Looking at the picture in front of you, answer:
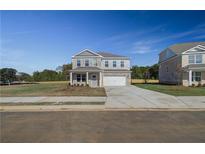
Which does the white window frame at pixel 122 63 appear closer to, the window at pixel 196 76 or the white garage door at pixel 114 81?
the white garage door at pixel 114 81

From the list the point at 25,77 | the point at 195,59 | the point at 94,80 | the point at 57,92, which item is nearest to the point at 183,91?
the point at 195,59

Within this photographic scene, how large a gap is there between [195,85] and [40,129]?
27.4 m

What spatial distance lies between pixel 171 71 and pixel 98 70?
50.4ft

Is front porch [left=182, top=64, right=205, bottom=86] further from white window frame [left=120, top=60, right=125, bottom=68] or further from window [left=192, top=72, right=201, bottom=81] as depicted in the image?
white window frame [left=120, top=60, right=125, bottom=68]

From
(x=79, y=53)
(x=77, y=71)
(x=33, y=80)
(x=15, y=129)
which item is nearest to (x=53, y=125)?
(x=15, y=129)

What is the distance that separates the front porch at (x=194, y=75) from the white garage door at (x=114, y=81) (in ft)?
34.3

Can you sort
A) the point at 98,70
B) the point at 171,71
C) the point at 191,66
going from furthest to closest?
1. the point at 171,71
2. the point at 98,70
3. the point at 191,66

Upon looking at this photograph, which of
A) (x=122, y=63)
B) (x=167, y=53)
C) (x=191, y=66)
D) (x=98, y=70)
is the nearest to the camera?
(x=191, y=66)

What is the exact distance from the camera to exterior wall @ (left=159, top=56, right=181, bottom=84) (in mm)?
29761

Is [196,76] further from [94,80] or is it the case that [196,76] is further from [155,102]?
[155,102]

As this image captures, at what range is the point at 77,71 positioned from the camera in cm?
2848

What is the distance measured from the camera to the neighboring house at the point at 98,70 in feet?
95.9

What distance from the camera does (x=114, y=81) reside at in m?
31.8
